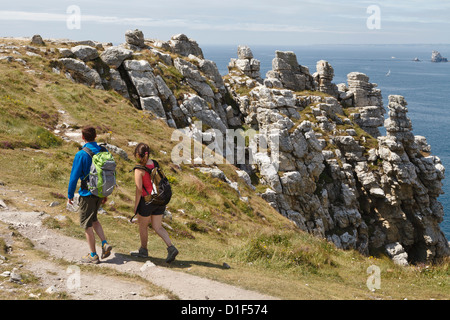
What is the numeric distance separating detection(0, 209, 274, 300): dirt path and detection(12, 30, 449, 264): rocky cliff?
3448 centimetres

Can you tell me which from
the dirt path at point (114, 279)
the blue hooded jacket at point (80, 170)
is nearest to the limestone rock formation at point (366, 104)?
the dirt path at point (114, 279)

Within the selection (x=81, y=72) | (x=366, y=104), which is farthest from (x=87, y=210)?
(x=366, y=104)

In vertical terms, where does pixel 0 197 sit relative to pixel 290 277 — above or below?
above

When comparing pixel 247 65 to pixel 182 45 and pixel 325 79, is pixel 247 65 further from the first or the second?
pixel 325 79

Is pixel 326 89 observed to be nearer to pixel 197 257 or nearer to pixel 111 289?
pixel 197 257

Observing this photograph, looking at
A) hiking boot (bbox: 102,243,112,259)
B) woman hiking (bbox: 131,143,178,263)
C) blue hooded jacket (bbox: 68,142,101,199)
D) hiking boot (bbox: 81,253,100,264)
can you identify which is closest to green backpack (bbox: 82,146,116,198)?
blue hooded jacket (bbox: 68,142,101,199)

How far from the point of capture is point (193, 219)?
2136 centimetres

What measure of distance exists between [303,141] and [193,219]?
36218 mm

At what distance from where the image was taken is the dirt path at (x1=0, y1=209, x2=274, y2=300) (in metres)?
9.95

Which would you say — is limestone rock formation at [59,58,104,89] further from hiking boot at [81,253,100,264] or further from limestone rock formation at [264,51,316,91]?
hiking boot at [81,253,100,264]
